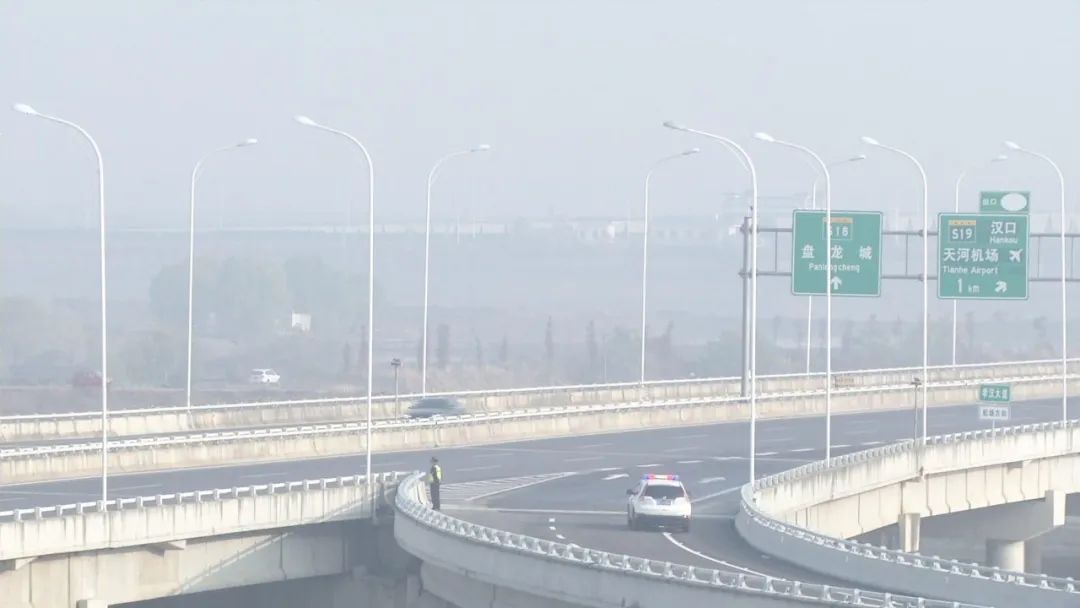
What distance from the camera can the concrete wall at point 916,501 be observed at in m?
28.5

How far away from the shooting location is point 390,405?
74062 millimetres

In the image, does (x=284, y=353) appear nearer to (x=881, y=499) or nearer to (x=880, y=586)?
(x=881, y=499)

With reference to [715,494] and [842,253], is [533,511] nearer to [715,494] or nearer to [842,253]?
[715,494]

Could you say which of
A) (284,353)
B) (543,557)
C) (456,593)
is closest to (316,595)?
(456,593)

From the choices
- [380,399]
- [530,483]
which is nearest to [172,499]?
[530,483]

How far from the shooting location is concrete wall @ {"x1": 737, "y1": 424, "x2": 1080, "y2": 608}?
28.5 metres

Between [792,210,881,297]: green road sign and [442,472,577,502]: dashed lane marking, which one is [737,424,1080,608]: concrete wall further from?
[442,472,577,502]: dashed lane marking

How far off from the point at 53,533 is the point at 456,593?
7.72 m

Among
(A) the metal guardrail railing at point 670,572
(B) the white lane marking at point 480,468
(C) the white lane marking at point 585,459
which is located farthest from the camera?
(C) the white lane marking at point 585,459

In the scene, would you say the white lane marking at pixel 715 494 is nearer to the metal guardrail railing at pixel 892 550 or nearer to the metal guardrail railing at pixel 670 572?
the metal guardrail railing at pixel 892 550

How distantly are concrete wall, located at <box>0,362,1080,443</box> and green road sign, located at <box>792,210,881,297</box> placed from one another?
1672 cm

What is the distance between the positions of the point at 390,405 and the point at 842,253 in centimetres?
1992

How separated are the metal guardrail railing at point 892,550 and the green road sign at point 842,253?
240 inches

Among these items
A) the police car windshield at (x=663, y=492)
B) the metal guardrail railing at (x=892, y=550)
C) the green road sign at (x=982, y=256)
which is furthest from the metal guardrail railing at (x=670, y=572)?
the green road sign at (x=982, y=256)
